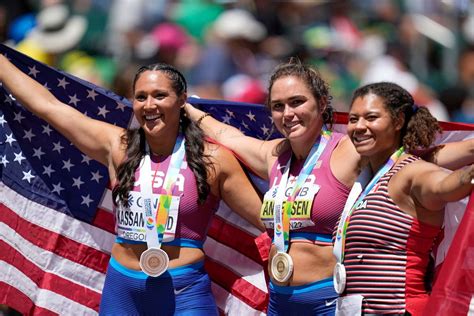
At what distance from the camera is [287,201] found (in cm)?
663

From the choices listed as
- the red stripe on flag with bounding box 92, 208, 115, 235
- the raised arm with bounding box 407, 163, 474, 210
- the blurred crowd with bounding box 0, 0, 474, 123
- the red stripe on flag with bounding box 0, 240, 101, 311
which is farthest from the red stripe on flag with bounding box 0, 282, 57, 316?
the blurred crowd with bounding box 0, 0, 474, 123

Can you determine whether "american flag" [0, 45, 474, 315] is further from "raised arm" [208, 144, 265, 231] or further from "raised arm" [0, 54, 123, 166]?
"raised arm" [208, 144, 265, 231]

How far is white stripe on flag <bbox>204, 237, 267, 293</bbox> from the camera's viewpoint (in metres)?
7.61

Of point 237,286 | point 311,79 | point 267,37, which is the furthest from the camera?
point 267,37

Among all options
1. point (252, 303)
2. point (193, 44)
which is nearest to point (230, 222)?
point (252, 303)

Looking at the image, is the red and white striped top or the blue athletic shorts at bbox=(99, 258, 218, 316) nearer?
the red and white striped top

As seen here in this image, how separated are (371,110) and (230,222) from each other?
1.73m

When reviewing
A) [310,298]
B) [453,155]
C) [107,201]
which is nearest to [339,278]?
[310,298]

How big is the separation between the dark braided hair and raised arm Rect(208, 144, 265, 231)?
80mm

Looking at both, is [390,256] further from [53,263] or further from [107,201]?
[53,263]

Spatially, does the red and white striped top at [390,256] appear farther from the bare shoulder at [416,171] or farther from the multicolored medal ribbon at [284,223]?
the multicolored medal ribbon at [284,223]

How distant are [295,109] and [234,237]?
128cm

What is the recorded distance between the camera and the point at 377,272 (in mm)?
6023

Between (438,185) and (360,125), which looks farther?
(360,125)
